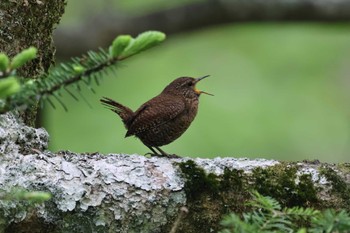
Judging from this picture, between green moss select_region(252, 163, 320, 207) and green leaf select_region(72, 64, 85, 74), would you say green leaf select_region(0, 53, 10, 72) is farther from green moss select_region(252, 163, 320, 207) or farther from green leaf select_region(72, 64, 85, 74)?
green moss select_region(252, 163, 320, 207)

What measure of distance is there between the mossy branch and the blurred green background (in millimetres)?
6097

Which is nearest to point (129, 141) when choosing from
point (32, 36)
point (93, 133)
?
point (93, 133)

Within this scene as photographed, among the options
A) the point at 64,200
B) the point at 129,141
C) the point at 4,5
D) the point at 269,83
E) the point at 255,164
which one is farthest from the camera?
the point at 269,83

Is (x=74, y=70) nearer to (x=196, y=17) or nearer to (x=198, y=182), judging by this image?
(x=198, y=182)

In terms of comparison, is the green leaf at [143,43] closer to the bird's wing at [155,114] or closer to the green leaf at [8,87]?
the green leaf at [8,87]

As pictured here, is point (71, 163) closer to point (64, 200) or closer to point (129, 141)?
point (64, 200)

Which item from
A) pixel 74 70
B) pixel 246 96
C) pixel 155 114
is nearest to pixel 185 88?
pixel 155 114

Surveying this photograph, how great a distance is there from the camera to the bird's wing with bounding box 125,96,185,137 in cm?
367

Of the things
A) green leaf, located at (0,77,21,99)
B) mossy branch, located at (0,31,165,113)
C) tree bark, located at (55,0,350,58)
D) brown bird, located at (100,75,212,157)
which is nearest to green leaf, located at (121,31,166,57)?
mossy branch, located at (0,31,165,113)

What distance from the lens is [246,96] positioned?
8500mm

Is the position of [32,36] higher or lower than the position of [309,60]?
lower

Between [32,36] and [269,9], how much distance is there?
4.22m

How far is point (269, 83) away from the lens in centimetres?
877

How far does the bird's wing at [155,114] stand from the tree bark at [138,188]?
1.14m
